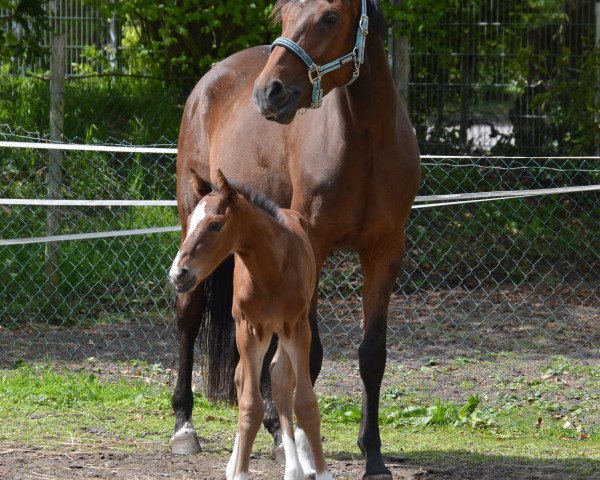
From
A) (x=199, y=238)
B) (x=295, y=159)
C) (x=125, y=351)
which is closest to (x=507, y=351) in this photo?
(x=125, y=351)

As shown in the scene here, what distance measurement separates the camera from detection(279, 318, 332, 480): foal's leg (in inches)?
143

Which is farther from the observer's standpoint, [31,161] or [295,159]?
[31,161]

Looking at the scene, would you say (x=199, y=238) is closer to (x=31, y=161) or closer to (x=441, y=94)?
(x=31, y=161)

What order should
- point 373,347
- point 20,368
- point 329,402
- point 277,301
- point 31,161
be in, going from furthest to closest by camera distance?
1. point 31,161
2. point 20,368
3. point 329,402
4. point 373,347
5. point 277,301

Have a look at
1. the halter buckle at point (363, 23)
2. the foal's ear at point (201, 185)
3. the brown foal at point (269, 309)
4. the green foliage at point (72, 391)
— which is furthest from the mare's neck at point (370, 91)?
the green foliage at point (72, 391)

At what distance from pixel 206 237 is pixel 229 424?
7.91 ft

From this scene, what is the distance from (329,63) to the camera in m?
4.12

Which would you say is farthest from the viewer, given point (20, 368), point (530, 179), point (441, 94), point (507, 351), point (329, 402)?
point (441, 94)

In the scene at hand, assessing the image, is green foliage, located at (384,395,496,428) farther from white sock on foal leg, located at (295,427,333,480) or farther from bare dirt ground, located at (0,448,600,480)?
white sock on foal leg, located at (295,427,333,480)

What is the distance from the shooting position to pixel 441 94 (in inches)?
424

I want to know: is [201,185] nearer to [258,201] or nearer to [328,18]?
[258,201]

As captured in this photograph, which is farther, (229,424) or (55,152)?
(55,152)

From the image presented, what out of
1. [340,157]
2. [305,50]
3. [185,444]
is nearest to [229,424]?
[185,444]

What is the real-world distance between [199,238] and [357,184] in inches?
49.5
